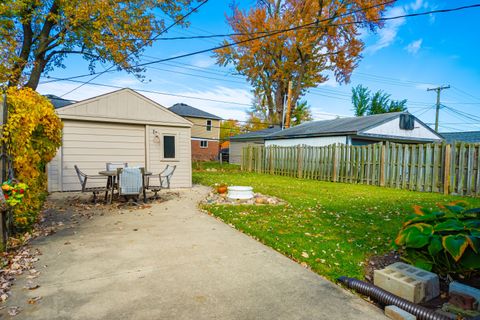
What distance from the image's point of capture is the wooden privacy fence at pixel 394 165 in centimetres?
909

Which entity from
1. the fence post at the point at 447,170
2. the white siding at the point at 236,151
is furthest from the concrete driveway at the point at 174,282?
the white siding at the point at 236,151

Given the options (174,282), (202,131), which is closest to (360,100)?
(202,131)

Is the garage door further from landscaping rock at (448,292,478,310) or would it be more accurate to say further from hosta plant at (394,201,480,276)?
landscaping rock at (448,292,478,310)

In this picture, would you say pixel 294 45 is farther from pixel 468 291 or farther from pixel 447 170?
pixel 468 291

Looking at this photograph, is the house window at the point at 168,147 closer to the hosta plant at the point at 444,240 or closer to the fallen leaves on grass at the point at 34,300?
the fallen leaves on grass at the point at 34,300

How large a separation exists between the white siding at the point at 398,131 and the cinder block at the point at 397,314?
13.9 m

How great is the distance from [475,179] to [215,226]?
8.95 metres

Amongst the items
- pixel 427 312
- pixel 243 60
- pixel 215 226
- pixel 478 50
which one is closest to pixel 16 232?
pixel 215 226

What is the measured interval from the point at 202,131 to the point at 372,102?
69.4ft

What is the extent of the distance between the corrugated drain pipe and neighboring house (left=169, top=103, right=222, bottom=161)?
29208mm

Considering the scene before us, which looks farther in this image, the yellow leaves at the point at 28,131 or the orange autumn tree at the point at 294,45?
the orange autumn tree at the point at 294,45

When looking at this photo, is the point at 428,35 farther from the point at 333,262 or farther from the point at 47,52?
the point at 47,52

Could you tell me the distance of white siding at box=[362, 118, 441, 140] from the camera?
15336mm

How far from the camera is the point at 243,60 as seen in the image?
29.8m
